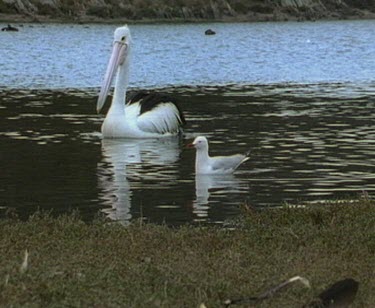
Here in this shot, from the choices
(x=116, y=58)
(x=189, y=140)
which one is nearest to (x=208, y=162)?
(x=189, y=140)

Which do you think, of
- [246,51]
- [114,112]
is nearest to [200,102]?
[114,112]

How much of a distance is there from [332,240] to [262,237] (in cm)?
60

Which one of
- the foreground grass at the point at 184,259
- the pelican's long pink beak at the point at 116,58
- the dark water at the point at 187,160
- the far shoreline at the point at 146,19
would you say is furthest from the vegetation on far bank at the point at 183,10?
the foreground grass at the point at 184,259

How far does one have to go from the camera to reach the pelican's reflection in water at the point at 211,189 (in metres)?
12.9

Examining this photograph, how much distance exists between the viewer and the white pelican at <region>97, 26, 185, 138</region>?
802 inches

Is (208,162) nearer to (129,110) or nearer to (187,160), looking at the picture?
(187,160)

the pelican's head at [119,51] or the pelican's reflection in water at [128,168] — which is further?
the pelican's head at [119,51]

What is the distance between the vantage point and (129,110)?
21.4m

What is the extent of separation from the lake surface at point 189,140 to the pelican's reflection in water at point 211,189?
0.07ft

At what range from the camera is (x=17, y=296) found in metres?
7.40

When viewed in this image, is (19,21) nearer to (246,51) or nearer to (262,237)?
(246,51)

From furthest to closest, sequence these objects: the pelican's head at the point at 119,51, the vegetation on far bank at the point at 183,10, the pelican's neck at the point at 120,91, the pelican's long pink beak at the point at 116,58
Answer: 1. the vegetation on far bank at the point at 183,10
2. the pelican's head at the point at 119,51
3. the pelican's long pink beak at the point at 116,58
4. the pelican's neck at the point at 120,91

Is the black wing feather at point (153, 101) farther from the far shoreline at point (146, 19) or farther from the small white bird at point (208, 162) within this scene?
the far shoreline at point (146, 19)

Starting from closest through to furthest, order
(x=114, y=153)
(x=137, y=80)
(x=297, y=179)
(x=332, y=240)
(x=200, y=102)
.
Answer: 1. (x=332, y=240)
2. (x=297, y=179)
3. (x=114, y=153)
4. (x=200, y=102)
5. (x=137, y=80)
